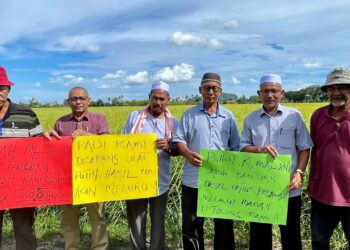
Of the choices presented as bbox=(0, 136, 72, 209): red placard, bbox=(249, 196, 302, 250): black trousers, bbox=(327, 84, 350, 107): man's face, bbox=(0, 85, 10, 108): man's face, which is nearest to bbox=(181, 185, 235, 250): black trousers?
bbox=(249, 196, 302, 250): black trousers

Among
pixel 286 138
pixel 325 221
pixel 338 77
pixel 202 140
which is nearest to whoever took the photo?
pixel 338 77

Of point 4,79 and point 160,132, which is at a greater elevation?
point 4,79

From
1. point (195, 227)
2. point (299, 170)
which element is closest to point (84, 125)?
point (195, 227)

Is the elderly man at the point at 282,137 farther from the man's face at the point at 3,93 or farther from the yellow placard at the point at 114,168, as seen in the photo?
the man's face at the point at 3,93

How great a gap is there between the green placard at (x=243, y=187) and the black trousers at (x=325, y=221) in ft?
0.93

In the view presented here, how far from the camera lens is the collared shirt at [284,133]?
3697mm

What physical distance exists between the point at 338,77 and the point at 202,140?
1382 millimetres

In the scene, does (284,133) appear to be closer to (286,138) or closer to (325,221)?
(286,138)

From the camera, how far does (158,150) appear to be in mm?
4191

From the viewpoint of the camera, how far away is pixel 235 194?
3877 mm

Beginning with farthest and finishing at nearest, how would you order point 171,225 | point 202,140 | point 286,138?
point 171,225
point 202,140
point 286,138

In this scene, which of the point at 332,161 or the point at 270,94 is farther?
the point at 270,94

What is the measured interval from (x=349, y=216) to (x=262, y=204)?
2.50ft

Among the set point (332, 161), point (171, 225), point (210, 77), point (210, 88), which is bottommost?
point (171, 225)
